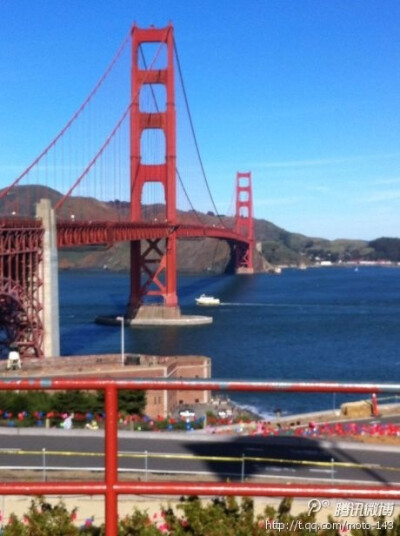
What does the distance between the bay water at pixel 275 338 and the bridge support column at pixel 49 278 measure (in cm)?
337

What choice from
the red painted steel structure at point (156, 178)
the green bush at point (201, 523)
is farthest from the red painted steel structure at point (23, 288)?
the green bush at point (201, 523)

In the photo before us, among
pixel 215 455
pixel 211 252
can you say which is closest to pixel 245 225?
pixel 211 252

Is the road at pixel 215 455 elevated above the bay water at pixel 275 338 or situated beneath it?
elevated above

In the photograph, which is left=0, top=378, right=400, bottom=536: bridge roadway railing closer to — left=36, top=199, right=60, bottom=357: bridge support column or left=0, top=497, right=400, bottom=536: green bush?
left=0, top=497, right=400, bottom=536: green bush

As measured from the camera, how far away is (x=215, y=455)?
2.68 metres

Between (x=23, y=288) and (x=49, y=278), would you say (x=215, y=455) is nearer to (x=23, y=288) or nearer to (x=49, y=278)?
(x=23, y=288)

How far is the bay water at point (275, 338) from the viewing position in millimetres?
17109

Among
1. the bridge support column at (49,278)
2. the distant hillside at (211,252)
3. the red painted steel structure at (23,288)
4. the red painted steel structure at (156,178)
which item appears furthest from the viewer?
the distant hillside at (211,252)

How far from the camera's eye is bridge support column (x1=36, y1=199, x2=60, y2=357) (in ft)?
57.3

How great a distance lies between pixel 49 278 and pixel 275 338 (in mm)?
8930

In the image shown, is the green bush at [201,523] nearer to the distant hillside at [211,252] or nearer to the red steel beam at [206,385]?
the red steel beam at [206,385]

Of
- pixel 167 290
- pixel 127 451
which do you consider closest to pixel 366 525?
pixel 127 451

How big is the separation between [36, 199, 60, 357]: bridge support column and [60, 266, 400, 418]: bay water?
3369mm

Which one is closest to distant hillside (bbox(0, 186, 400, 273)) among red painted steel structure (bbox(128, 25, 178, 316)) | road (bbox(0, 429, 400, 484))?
red painted steel structure (bbox(128, 25, 178, 316))
